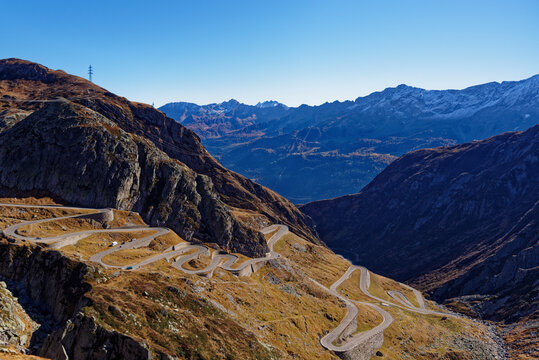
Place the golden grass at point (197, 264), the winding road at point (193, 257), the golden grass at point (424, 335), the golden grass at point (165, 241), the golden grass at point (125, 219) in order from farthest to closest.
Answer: the golden grass at point (424, 335), the golden grass at point (125, 219), the golden grass at point (165, 241), the golden grass at point (197, 264), the winding road at point (193, 257)

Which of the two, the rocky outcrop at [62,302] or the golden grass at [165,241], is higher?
the rocky outcrop at [62,302]

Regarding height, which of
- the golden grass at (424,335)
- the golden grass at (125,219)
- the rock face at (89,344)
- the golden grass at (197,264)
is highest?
the golden grass at (125,219)

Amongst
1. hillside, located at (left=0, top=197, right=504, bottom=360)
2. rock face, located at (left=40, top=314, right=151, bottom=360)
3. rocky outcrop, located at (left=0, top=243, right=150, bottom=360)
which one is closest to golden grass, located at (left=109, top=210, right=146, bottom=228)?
hillside, located at (left=0, top=197, right=504, bottom=360)

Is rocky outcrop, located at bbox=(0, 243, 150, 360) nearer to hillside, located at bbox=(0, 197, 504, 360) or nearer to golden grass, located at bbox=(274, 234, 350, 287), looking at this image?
hillside, located at bbox=(0, 197, 504, 360)

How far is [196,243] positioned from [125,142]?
42040 millimetres

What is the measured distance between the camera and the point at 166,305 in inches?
2584

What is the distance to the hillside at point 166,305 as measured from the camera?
2057 inches

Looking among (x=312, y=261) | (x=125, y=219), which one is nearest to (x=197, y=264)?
(x=125, y=219)

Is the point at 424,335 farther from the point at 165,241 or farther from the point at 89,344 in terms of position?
the point at 89,344

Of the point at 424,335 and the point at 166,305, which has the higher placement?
the point at 166,305

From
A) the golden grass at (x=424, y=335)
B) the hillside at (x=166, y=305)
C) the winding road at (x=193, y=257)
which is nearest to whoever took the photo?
the hillside at (x=166, y=305)

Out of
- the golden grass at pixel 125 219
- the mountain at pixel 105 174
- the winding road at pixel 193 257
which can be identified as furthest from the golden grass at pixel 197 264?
the golden grass at pixel 125 219

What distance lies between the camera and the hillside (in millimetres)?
52250

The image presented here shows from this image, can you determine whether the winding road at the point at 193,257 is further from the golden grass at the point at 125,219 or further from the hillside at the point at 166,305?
the golden grass at the point at 125,219
